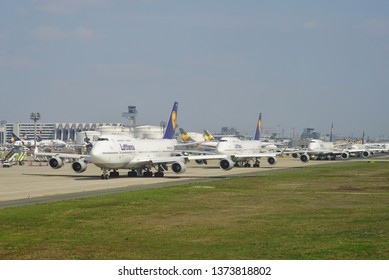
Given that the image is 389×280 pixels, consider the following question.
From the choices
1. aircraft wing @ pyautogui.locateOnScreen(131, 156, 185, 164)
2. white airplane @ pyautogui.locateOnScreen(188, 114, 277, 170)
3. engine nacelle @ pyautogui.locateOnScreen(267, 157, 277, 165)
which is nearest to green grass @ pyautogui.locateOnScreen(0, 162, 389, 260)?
aircraft wing @ pyautogui.locateOnScreen(131, 156, 185, 164)

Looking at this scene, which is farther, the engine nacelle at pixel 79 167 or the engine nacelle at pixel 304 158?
the engine nacelle at pixel 304 158

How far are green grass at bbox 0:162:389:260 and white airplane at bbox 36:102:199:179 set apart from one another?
17580 mm

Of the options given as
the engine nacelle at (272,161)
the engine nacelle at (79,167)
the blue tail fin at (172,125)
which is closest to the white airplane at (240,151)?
the engine nacelle at (272,161)

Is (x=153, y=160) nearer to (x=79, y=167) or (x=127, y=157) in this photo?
(x=127, y=157)

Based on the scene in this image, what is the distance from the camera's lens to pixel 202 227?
31.2 meters

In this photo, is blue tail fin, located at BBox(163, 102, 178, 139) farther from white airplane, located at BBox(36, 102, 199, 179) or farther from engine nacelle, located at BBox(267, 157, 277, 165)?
engine nacelle, located at BBox(267, 157, 277, 165)

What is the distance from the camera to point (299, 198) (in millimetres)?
47938

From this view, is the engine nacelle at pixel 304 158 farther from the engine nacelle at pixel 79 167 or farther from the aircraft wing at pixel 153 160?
the engine nacelle at pixel 79 167

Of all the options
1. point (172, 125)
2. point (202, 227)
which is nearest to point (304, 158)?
point (172, 125)

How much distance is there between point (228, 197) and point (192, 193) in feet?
14.8

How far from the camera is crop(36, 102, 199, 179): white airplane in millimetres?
69125

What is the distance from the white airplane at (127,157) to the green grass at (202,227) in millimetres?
17580

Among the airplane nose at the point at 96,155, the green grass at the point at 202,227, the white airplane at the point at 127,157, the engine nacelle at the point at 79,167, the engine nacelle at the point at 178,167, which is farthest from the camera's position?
the engine nacelle at the point at 178,167

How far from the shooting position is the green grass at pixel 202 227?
2359cm
